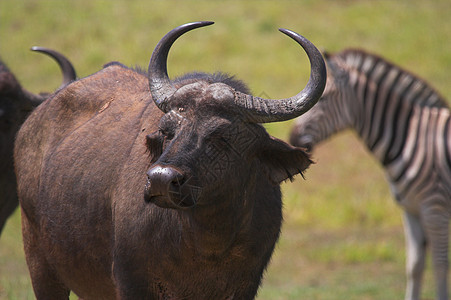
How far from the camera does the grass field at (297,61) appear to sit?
37.0 feet

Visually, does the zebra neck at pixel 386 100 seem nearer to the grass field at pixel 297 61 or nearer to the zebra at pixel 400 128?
the zebra at pixel 400 128

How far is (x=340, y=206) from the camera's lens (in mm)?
13883

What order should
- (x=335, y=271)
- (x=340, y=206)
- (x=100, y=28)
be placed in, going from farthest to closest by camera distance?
(x=100, y=28) → (x=340, y=206) → (x=335, y=271)

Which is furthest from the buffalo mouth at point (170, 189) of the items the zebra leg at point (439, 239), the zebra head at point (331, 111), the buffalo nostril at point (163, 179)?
the zebra head at point (331, 111)

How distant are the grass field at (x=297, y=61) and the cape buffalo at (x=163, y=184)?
4151mm

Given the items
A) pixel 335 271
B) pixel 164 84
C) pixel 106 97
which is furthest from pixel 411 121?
pixel 164 84

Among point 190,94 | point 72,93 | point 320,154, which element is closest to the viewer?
point 190,94

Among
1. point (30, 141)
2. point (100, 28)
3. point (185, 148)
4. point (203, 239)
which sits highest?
point (185, 148)

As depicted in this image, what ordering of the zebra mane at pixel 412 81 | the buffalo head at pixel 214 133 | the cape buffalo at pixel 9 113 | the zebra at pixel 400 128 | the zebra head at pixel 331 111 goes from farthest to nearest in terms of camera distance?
the zebra head at pixel 331 111 < the zebra mane at pixel 412 81 < the zebra at pixel 400 128 < the cape buffalo at pixel 9 113 < the buffalo head at pixel 214 133

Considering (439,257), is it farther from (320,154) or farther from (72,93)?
(320,154)

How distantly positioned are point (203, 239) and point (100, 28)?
20.4 metres

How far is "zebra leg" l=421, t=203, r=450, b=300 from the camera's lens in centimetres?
911

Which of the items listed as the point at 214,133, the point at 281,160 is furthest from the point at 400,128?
the point at 214,133

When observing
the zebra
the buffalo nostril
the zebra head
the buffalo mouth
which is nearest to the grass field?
the zebra
